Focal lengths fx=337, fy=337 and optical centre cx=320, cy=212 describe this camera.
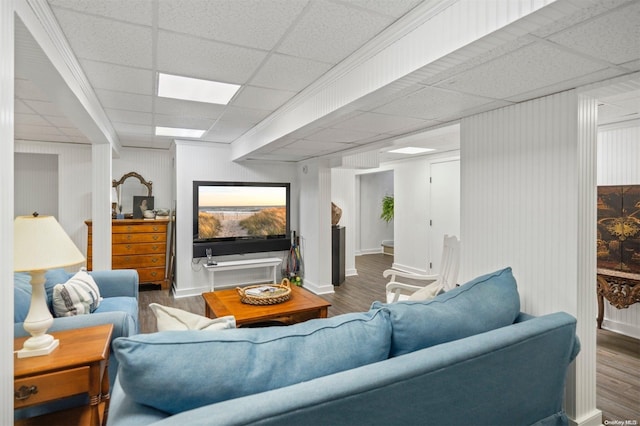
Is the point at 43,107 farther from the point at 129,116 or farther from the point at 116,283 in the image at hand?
the point at 116,283

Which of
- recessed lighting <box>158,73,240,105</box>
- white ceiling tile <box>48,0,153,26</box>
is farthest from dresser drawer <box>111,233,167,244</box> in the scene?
white ceiling tile <box>48,0,153,26</box>

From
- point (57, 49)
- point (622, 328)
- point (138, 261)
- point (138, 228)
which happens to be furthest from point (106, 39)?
point (622, 328)

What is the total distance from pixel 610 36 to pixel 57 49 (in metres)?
2.66

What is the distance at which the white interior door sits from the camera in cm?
569

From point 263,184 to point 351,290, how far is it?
2.22 metres

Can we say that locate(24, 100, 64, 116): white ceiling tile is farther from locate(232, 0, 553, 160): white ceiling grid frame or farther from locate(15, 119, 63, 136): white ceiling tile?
locate(232, 0, 553, 160): white ceiling grid frame

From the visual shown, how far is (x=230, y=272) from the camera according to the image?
210 inches

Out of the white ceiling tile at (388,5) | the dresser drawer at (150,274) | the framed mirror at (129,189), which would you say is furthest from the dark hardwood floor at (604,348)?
the white ceiling tile at (388,5)

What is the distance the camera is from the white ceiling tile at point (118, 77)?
7.34ft

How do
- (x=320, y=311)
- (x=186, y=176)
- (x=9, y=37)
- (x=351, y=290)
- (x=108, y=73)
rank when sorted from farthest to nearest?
(x=351, y=290)
(x=186, y=176)
(x=320, y=311)
(x=108, y=73)
(x=9, y=37)

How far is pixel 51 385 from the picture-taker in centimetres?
149

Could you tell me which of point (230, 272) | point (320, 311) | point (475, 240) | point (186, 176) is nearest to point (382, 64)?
point (475, 240)

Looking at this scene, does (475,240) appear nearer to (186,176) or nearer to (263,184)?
(263,184)

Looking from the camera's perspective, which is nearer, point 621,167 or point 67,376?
point 67,376
